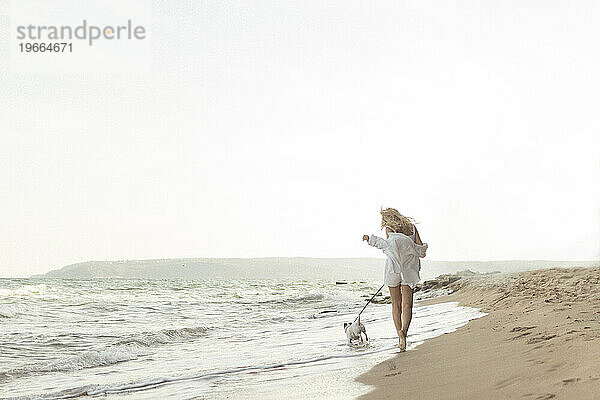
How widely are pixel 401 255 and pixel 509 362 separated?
2.49 meters

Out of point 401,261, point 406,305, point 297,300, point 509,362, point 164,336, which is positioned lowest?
point 297,300

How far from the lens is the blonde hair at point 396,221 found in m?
7.04

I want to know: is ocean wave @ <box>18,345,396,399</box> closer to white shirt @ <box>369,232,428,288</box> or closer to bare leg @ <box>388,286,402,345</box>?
bare leg @ <box>388,286,402,345</box>

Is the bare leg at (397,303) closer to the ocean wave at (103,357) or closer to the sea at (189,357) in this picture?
the sea at (189,357)

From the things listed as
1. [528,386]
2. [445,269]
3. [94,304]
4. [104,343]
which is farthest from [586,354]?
[445,269]

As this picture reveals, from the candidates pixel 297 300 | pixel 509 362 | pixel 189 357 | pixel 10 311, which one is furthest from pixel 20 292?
pixel 509 362

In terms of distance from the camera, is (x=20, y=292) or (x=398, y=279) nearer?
(x=398, y=279)

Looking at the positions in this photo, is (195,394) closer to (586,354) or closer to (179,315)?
(586,354)

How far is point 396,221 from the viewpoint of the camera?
707 centimetres

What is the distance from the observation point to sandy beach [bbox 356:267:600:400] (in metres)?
3.57

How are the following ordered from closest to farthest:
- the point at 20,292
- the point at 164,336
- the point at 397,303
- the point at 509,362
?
the point at 509,362 < the point at 397,303 < the point at 164,336 < the point at 20,292

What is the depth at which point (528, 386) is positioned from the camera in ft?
11.8

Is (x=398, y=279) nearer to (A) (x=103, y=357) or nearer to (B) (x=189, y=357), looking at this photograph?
(B) (x=189, y=357)

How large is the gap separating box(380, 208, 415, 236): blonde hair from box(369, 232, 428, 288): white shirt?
4.0 inches
